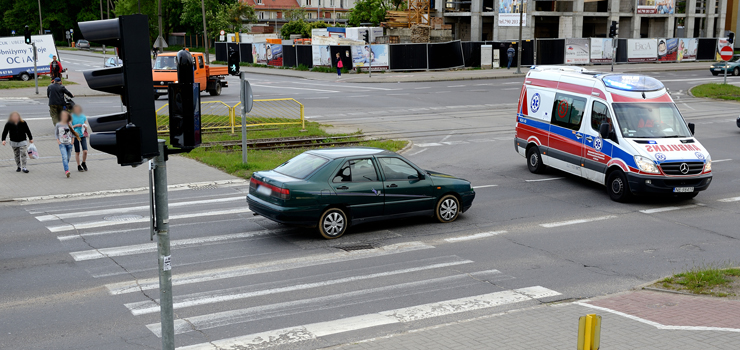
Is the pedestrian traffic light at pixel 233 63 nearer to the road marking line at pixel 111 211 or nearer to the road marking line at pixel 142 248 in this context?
the road marking line at pixel 111 211

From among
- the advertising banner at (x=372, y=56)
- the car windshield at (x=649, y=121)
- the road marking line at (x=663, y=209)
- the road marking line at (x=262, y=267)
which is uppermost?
the advertising banner at (x=372, y=56)

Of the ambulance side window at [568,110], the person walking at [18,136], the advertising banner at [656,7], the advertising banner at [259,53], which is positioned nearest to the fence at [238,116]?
the person walking at [18,136]

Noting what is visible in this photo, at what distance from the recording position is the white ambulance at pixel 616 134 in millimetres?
14344

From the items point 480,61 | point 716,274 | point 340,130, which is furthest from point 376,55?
point 716,274

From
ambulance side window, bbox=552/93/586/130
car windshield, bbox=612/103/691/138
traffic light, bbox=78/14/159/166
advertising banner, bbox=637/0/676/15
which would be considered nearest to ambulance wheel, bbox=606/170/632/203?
car windshield, bbox=612/103/691/138

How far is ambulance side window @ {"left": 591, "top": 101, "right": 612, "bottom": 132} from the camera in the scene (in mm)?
15318

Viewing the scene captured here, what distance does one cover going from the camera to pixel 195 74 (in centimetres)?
3488

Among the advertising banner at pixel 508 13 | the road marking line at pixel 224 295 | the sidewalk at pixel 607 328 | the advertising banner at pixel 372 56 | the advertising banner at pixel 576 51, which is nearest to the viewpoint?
the sidewalk at pixel 607 328

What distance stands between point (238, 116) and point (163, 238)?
69.8 ft

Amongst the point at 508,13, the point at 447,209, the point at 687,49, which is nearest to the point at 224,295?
the point at 447,209

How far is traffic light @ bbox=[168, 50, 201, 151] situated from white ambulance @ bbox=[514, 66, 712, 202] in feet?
36.7

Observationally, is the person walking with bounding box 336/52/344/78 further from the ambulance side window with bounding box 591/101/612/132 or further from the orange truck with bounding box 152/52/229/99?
the ambulance side window with bounding box 591/101/612/132

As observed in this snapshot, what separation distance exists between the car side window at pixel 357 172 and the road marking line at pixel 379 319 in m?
3.62

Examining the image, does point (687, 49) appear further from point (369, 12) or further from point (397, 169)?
point (397, 169)
